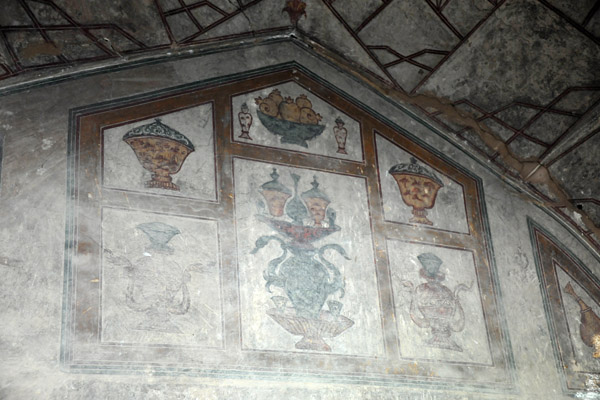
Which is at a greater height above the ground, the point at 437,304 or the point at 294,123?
the point at 294,123

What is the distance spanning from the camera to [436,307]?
700 centimetres

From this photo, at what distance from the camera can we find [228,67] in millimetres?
7246

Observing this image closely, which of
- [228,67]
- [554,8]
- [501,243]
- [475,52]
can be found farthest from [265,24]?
[501,243]

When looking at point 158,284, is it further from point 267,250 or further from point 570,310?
point 570,310

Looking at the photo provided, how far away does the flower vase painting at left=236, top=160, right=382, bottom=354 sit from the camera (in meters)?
6.32

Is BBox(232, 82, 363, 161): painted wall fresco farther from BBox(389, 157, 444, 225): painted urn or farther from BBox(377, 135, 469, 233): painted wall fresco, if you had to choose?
BBox(389, 157, 444, 225): painted urn

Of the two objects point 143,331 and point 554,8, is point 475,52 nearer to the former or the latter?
point 554,8

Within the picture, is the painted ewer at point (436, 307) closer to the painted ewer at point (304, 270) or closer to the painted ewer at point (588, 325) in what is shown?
the painted ewer at point (304, 270)

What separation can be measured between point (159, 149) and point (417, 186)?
2.49m

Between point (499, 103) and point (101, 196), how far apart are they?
12.6 feet

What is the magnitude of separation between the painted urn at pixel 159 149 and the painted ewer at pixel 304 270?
756mm

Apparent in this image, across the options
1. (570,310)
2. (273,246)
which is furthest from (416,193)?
(570,310)

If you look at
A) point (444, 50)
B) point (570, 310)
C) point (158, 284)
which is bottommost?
point (570, 310)

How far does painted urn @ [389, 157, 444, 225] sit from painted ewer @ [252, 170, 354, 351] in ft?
2.82
